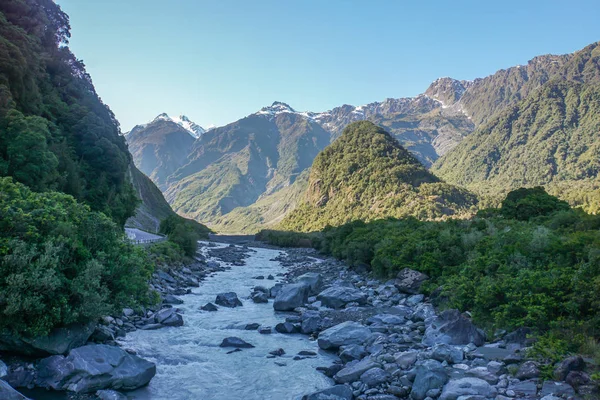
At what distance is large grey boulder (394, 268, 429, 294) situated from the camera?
2970 cm

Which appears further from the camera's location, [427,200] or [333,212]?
[333,212]

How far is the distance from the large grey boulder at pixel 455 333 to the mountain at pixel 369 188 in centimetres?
9567

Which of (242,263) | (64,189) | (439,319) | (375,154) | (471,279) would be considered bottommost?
(242,263)

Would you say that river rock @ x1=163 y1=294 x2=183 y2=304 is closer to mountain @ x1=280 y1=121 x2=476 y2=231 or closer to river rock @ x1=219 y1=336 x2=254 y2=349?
river rock @ x1=219 y1=336 x2=254 y2=349

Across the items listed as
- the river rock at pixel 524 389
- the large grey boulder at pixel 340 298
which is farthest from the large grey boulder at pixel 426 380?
the large grey boulder at pixel 340 298

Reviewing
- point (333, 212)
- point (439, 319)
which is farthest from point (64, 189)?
point (333, 212)

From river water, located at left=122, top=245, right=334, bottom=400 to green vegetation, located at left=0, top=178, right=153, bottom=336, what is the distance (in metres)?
2.96

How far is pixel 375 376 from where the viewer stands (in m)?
14.5

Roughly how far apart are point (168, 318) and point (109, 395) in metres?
10.2

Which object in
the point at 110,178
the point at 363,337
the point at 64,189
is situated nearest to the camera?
the point at 363,337

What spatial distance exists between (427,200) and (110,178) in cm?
9490

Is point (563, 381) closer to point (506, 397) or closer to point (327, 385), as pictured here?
point (506, 397)

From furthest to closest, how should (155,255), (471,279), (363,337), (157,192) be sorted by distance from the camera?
(157,192), (155,255), (471,279), (363,337)

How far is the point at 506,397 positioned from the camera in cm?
1192
